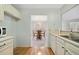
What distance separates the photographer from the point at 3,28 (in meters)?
1.98

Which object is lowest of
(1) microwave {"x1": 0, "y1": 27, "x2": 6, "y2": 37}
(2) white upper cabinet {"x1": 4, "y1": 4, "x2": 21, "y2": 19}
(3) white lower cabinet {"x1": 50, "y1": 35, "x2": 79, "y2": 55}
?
(3) white lower cabinet {"x1": 50, "y1": 35, "x2": 79, "y2": 55}

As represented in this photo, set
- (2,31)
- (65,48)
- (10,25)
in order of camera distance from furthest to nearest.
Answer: (10,25), (2,31), (65,48)

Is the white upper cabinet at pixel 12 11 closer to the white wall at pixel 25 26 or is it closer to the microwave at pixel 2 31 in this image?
the white wall at pixel 25 26

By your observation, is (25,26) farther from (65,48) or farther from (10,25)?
(65,48)

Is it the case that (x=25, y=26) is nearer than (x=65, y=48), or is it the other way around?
(x=65, y=48)

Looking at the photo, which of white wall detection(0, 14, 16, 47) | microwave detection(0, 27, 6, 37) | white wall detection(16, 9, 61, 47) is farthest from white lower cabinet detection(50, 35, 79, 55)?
microwave detection(0, 27, 6, 37)

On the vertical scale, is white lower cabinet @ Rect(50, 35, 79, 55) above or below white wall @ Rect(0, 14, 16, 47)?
below

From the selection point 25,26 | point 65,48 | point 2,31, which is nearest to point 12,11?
point 25,26

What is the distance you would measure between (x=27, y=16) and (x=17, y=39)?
0.51 meters

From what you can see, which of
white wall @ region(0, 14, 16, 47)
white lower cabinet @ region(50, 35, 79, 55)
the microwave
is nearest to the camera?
white lower cabinet @ region(50, 35, 79, 55)

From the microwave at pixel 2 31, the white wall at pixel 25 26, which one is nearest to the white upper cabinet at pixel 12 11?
the white wall at pixel 25 26

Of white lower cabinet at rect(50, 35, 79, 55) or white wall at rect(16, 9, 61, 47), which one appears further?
white wall at rect(16, 9, 61, 47)

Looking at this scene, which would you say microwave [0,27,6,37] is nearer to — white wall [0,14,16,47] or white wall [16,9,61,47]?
white wall [0,14,16,47]
